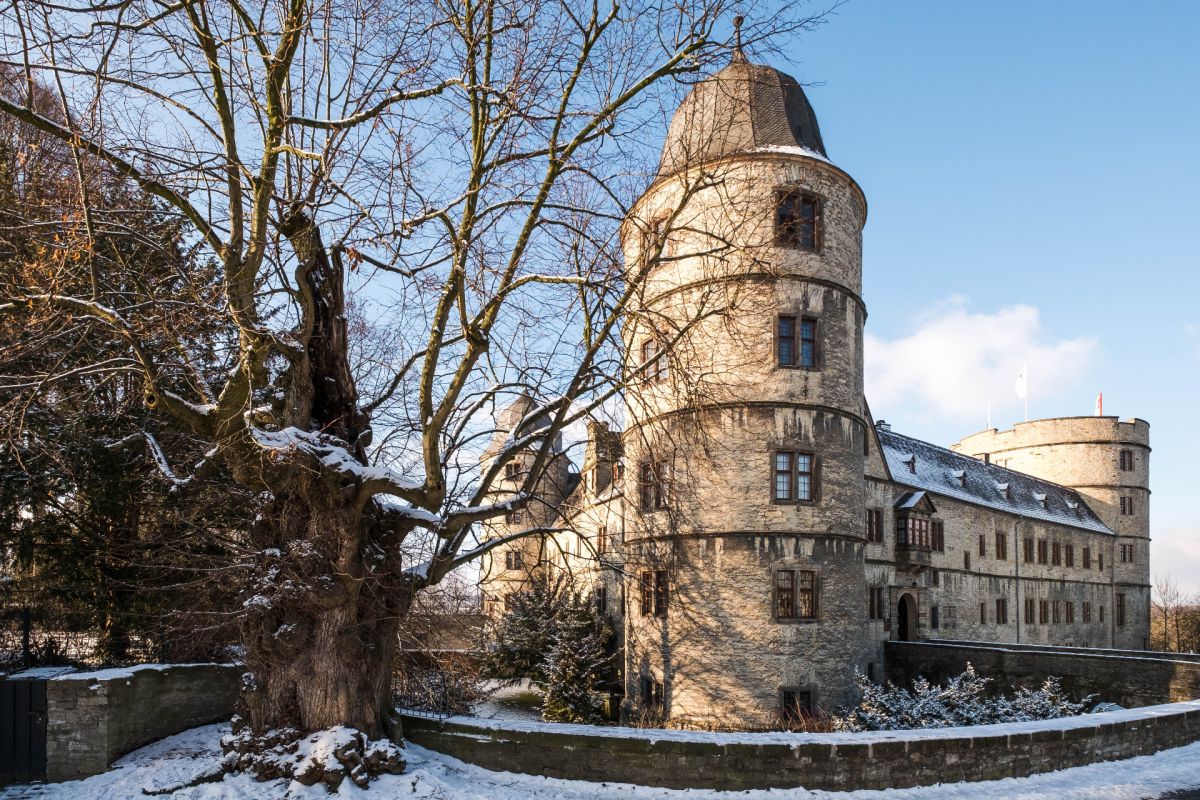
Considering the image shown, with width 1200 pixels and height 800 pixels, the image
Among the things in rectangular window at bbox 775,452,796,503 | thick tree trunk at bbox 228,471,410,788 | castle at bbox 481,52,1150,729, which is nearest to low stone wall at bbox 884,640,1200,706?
castle at bbox 481,52,1150,729

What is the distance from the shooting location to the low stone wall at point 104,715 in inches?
442

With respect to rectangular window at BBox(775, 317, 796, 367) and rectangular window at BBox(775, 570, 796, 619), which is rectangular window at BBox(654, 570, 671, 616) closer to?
rectangular window at BBox(775, 570, 796, 619)

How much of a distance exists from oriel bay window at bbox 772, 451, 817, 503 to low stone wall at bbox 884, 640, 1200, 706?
8.71 meters

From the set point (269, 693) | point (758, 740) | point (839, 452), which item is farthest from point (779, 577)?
point (269, 693)

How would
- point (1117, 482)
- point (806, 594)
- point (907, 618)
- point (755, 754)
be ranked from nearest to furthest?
Result: point (755, 754), point (806, 594), point (907, 618), point (1117, 482)

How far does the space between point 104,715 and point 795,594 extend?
45.9 ft

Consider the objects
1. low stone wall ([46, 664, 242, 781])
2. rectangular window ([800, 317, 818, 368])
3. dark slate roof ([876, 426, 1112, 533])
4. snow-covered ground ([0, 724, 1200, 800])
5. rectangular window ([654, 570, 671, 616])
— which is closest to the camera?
snow-covered ground ([0, 724, 1200, 800])

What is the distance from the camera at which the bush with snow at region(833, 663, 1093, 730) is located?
18.4 meters

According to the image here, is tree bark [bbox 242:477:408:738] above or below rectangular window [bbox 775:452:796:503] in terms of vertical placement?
below

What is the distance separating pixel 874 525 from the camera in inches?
1137

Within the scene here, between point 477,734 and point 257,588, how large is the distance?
3.39 meters

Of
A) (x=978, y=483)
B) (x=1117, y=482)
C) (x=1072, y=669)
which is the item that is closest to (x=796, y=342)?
(x=1072, y=669)

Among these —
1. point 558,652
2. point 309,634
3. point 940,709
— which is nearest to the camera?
point 309,634

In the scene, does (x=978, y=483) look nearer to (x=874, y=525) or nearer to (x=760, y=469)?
(x=874, y=525)
